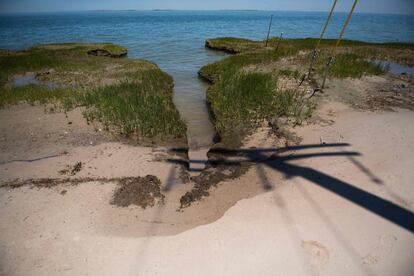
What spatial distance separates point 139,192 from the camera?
5418 mm

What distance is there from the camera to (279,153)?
6.82 metres

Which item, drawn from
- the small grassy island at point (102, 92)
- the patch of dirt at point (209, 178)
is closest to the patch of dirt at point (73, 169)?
the small grassy island at point (102, 92)

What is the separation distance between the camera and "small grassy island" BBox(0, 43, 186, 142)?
8.98 m

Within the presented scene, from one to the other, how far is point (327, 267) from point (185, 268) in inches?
86.1

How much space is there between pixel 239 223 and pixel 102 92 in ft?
32.6

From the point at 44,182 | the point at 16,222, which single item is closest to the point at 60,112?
the point at 44,182

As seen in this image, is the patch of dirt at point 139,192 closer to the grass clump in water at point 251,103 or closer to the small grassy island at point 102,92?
the small grassy island at point 102,92

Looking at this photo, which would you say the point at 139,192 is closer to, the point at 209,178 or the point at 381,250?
the point at 209,178

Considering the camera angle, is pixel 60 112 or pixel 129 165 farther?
pixel 60 112

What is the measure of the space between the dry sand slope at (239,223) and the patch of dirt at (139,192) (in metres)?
0.21

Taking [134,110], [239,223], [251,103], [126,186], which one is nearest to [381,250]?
[239,223]

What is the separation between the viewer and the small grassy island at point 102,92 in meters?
8.98

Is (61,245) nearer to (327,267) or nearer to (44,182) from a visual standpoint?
(44,182)

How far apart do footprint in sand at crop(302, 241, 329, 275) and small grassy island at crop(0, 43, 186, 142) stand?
5.60 meters
